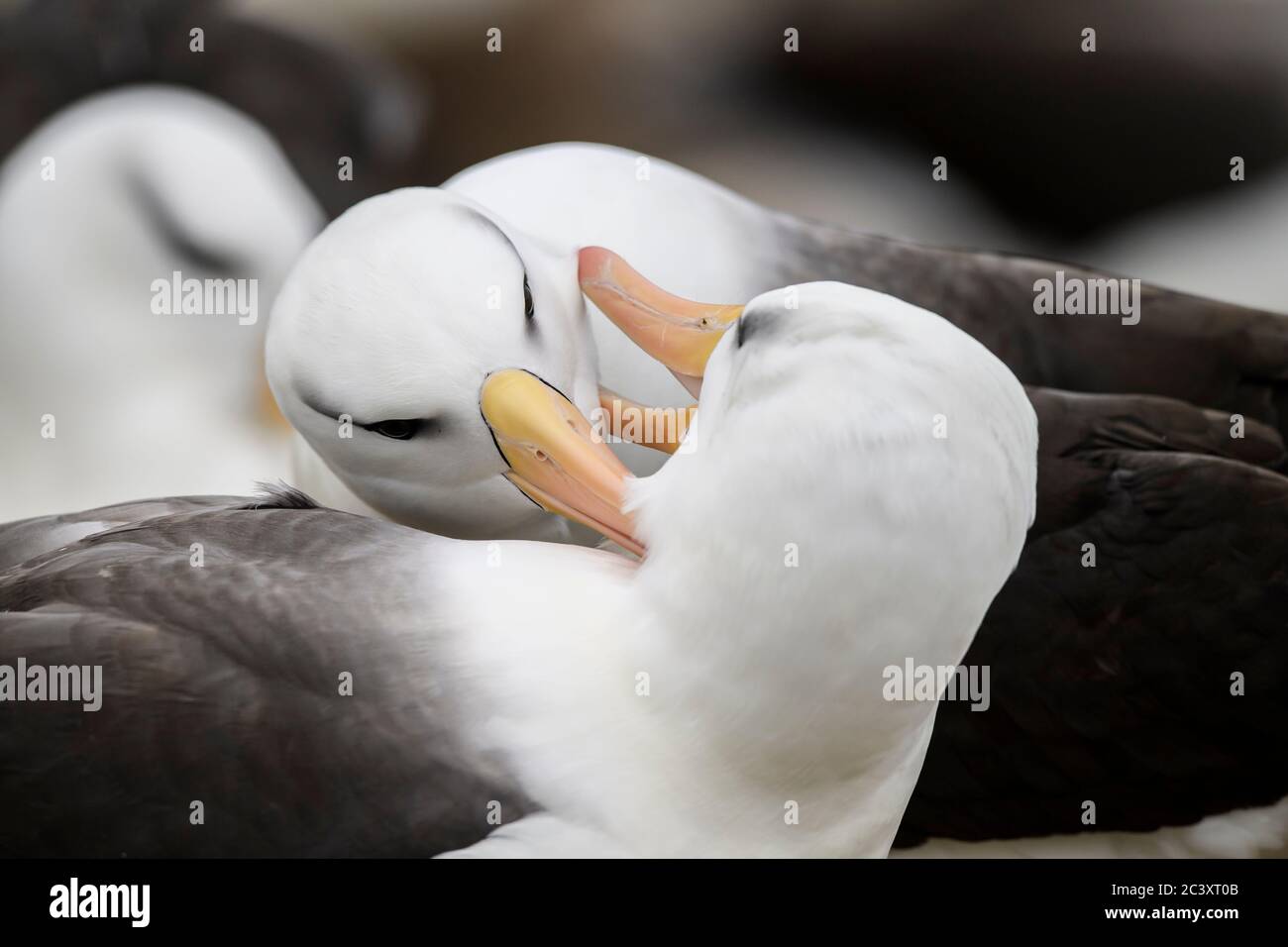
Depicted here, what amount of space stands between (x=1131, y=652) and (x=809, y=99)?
101 centimetres

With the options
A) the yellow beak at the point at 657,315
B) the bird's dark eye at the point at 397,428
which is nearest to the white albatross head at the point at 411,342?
the bird's dark eye at the point at 397,428

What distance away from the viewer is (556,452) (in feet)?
5.20

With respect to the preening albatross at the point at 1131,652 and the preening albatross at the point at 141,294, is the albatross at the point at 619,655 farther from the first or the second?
the preening albatross at the point at 141,294

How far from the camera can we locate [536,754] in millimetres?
1428

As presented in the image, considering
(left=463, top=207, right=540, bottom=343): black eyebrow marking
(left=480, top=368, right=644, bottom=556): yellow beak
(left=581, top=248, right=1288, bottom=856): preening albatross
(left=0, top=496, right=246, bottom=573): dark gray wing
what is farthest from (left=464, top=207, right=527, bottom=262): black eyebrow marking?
(left=581, top=248, right=1288, bottom=856): preening albatross

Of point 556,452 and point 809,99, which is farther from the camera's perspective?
point 809,99

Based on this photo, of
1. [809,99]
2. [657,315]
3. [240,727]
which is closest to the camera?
[240,727]

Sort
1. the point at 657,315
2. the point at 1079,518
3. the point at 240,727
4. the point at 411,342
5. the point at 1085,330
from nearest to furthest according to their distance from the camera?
1. the point at 240,727
2. the point at 411,342
3. the point at 657,315
4. the point at 1079,518
5. the point at 1085,330

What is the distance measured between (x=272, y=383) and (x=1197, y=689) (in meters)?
1.22

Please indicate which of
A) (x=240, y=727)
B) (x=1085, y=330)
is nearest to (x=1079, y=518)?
(x=1085, y=330)

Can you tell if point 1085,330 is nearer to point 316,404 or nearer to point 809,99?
point 809,99

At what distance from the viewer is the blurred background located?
2.41m

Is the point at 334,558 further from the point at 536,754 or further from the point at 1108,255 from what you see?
the point at 1108,255

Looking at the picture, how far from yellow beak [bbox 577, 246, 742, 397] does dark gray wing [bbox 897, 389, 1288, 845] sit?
52 cm
